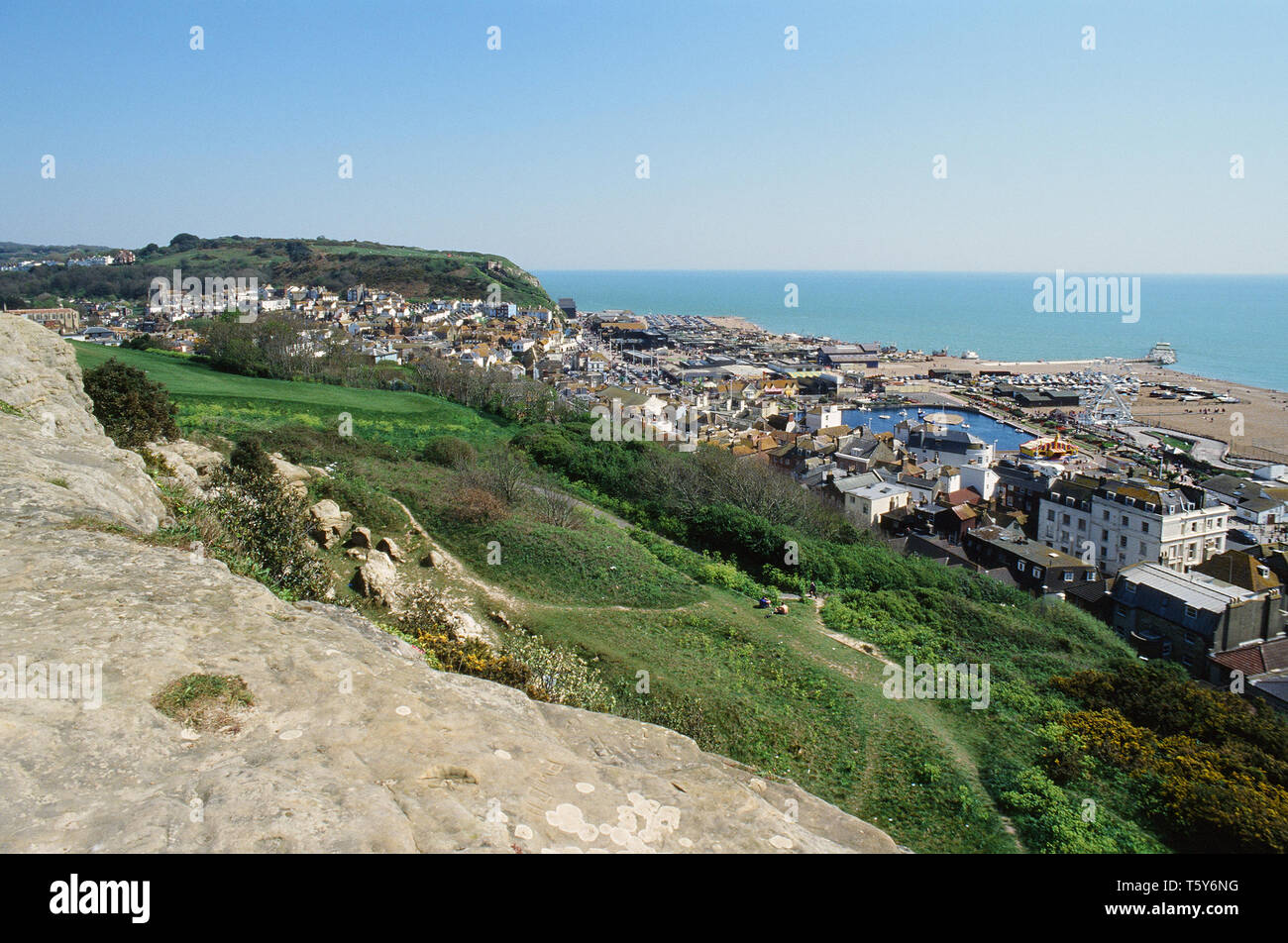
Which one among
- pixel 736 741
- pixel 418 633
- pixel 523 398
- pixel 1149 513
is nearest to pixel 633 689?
pixel 736 741

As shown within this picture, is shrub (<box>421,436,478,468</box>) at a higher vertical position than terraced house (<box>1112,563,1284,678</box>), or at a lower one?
higher

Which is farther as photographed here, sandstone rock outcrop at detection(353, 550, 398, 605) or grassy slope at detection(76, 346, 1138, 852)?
sandstone rock outcrop at detection(353, 550, 398, 605)

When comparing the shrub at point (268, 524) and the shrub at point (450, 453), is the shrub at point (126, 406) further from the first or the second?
the shrub at point (450, 453)

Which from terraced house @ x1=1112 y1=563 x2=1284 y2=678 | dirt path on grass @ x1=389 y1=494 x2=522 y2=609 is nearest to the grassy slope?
dirt path on grass @ x1=389 y1=494 x2=522 y2=609

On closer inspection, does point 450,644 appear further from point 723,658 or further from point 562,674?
point 723,658

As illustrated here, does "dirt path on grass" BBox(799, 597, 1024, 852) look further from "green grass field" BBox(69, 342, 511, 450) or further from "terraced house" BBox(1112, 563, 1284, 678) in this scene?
"green grass field" BBox(69, 342, 511, 450)
